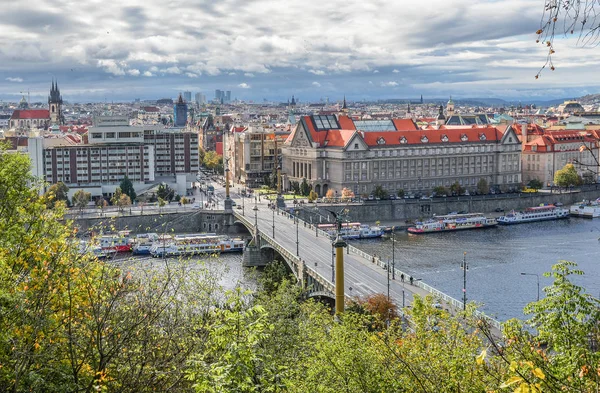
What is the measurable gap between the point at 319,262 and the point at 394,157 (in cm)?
3129

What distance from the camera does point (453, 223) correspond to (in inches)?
2120

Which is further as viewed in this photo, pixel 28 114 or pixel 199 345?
pixel 28 114

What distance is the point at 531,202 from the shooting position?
6291 cm

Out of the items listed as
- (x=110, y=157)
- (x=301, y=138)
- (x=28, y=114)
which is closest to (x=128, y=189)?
(x=110, y=157)

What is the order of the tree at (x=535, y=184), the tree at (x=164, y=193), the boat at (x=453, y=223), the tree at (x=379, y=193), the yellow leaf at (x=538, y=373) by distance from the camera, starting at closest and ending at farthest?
1. the yellow leaf at (x=538, y=373)
2. the boat at (x=453, y=223)
3. the tree at (x=164, y=193)
4. the tree at (x=379, y=193)
5. the tree at (x=535, y=184)

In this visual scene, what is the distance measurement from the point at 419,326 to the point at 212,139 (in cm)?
9281

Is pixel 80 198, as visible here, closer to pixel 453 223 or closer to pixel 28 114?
pixel 453 223

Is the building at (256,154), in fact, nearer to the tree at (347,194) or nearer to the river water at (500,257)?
the tree at (347,194)

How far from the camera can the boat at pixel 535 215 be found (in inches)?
2233

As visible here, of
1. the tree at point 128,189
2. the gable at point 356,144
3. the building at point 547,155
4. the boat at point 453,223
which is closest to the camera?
the boat at point 453,223

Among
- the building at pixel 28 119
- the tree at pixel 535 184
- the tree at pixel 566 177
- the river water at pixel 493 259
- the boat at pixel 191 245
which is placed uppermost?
the building at pixel 28 119

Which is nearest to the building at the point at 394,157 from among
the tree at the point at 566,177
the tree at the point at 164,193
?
the tree at the point at 566,177

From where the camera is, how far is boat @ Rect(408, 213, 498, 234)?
5278 cm

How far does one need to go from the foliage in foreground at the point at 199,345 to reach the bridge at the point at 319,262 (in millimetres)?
7807
